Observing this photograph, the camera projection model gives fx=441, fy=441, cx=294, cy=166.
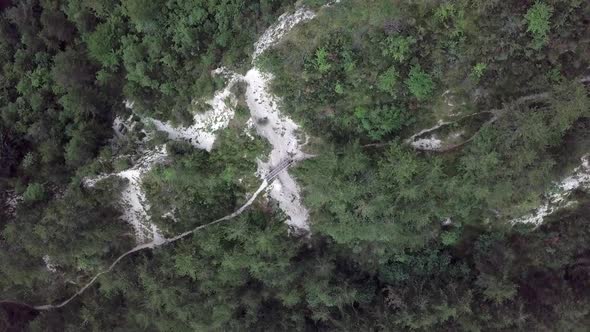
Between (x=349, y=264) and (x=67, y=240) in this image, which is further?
(x=349, y=264)

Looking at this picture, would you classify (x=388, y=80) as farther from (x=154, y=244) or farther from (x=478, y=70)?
(x=154, y=244)

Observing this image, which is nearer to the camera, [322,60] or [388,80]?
[388,80]

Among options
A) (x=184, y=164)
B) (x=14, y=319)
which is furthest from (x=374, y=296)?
(x=14, y=319)

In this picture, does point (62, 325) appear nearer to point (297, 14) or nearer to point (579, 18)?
point (297, 14)

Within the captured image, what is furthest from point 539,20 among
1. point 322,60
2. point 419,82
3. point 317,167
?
point 317,167

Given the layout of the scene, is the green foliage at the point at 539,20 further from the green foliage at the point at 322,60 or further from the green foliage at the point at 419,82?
the green foliage at the point at 322,60

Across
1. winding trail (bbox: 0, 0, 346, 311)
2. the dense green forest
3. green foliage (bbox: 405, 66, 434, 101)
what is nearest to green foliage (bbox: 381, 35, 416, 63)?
the dense green forest
